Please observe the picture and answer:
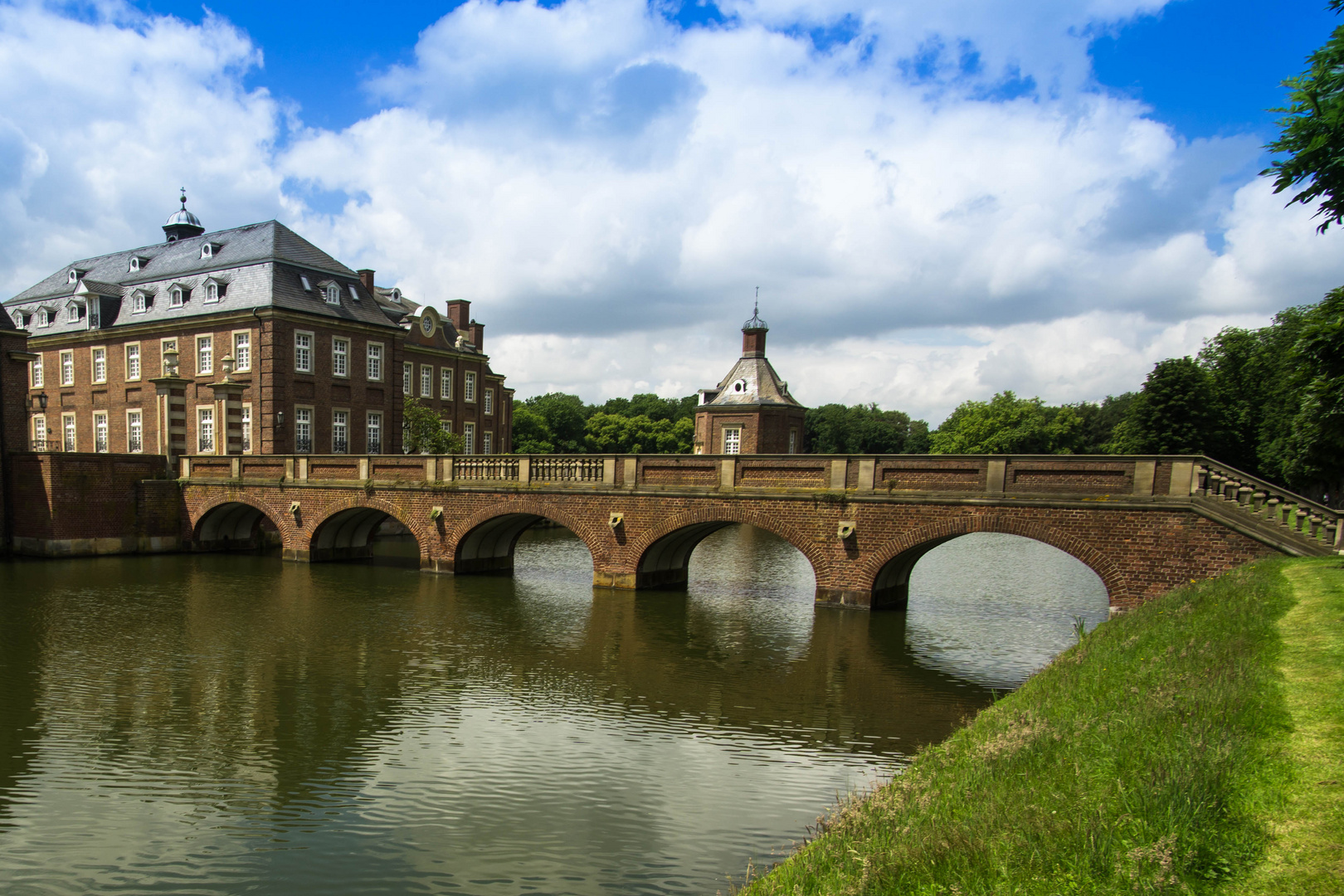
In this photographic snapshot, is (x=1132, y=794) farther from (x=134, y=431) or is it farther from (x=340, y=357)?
(x=134, y=431)

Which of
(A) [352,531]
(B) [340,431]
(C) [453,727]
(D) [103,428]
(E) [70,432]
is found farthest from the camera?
(E) [70,432]

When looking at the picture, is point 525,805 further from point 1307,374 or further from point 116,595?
point 116,595

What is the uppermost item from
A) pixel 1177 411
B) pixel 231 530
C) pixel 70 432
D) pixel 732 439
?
pixel 1177 411

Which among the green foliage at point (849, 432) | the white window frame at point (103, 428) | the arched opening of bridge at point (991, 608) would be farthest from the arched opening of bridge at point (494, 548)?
the green foliage at point (849, 432)

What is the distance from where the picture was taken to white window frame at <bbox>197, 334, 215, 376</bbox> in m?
38.4

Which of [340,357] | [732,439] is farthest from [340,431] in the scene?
[732,439]

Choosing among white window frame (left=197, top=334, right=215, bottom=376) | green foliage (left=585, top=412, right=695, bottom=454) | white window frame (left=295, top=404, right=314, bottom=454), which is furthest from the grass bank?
green foliage (left=585, top=412, right=695, bottom=454)

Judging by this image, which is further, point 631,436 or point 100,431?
point 631,436

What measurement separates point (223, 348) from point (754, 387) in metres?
31.1

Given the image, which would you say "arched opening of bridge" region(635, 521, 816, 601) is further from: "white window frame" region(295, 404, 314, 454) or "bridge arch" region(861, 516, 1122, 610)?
"white window frame" region(295, 404, 314, 454)

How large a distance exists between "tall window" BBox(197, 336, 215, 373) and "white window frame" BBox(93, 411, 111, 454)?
22.8 feet

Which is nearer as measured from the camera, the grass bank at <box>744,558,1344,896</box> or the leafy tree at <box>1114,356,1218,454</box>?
the grass bank at <box>744,558,1344,896</box>

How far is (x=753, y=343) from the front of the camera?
56.3 metres

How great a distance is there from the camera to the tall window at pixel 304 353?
3769cm
